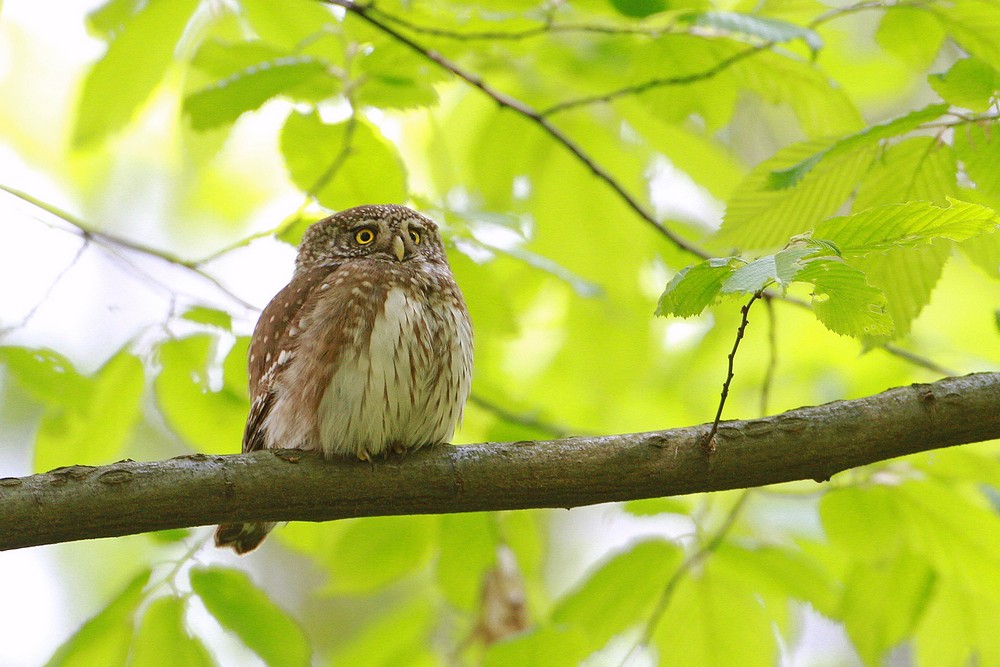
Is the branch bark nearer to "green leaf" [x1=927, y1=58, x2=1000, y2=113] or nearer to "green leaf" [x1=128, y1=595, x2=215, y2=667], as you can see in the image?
"green leaf" [x1=128, y1=595, x2=215, y2=667]

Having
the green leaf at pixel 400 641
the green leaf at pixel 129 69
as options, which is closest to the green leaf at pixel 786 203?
the green leaf at pixel 129 69

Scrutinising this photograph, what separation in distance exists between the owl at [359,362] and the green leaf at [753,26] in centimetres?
139

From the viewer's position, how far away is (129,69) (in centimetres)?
339

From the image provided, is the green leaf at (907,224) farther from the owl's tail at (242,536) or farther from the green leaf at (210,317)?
the owl's tail at (242,536)

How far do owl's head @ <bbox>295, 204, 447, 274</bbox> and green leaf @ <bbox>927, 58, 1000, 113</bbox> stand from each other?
2083mm

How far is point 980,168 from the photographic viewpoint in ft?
8.66

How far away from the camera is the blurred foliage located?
277 centimetres

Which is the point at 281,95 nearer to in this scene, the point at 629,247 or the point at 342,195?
the point at 342,195

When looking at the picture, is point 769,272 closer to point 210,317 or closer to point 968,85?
point 968,85

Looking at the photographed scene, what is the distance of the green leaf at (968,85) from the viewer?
98.9 inches

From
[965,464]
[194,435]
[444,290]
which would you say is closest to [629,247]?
[444,290]

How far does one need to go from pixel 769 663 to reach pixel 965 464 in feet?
3.19

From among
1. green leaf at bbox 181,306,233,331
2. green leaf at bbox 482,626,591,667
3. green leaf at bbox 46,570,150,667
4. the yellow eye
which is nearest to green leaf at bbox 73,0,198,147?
green leaf at bbox 181,306,233,331

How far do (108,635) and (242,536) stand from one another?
82 cm
